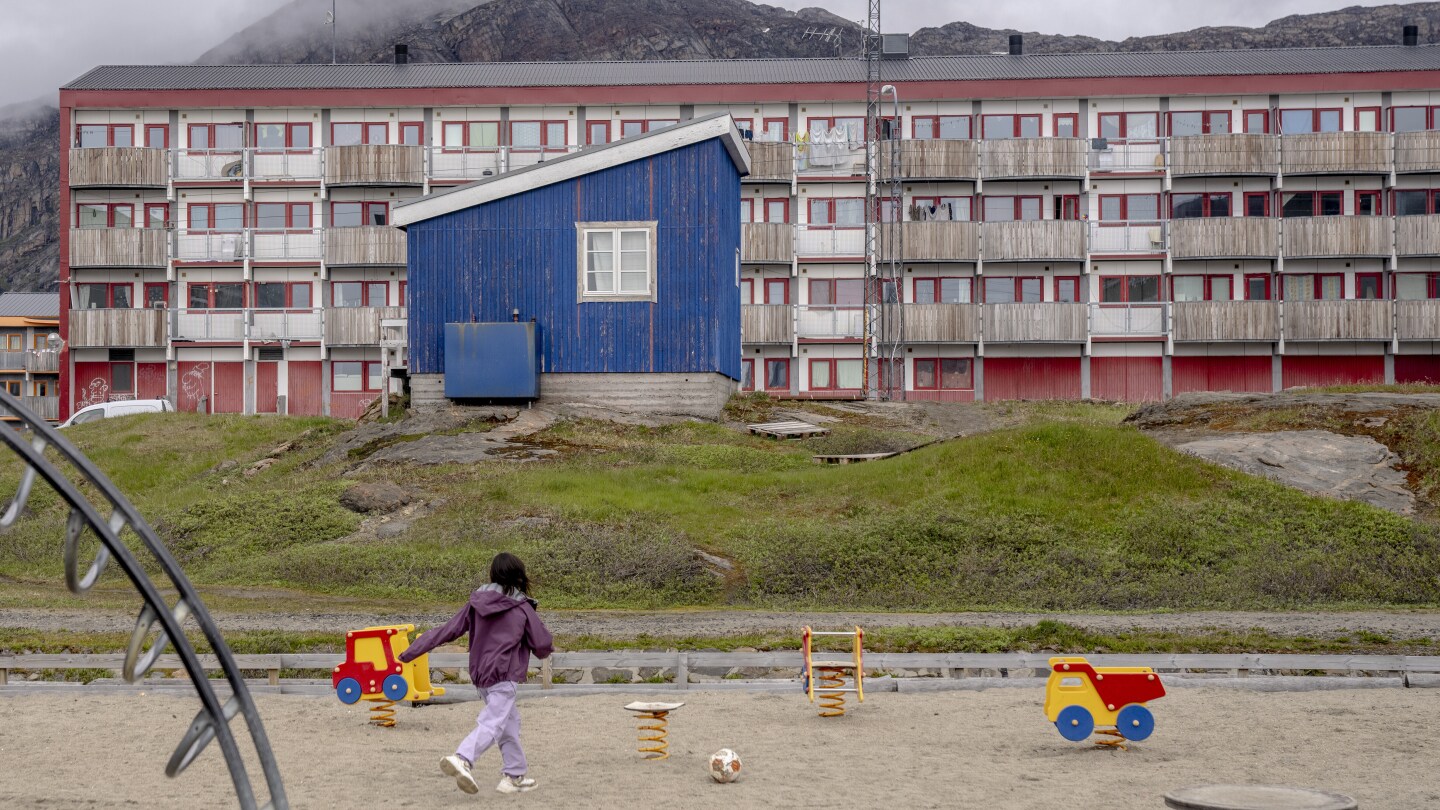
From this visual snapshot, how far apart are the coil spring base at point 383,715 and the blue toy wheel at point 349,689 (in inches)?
7.4

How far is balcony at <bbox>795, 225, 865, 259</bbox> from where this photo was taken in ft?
173

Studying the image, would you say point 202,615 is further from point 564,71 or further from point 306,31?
point 306,31

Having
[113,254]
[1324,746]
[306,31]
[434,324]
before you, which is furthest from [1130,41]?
[1324,746]

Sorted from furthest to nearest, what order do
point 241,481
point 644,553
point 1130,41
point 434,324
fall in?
point 1130,41, point 434,324, point 241,481, point 644,553

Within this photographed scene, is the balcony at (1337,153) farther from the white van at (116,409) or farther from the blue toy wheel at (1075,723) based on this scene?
the blue toy wheel at (1075,723)

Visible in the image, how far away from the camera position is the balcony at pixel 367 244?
53.1 metres

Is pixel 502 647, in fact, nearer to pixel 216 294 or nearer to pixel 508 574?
pixel 508 574

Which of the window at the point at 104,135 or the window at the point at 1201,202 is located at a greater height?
the window at the point at 104,135

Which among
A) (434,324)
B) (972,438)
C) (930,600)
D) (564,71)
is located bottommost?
(930,600)

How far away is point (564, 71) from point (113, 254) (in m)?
17.2

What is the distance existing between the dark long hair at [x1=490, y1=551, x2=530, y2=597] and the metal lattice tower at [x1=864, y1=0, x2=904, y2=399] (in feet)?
127

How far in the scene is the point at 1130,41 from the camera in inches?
5359

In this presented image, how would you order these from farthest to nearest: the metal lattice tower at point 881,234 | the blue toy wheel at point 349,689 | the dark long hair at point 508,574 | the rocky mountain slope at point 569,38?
1. the rocky mountain slope at point 569,38
2. the metal lattice tower at point 881,234
3. the blue toy wheel at point 349,689
4. the dark long hair at point 508,574

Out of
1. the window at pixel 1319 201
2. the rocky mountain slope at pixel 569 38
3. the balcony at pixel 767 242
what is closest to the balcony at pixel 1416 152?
the window at pixel 1319 201
